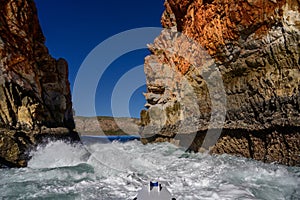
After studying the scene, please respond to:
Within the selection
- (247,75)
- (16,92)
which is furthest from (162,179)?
(16,92)

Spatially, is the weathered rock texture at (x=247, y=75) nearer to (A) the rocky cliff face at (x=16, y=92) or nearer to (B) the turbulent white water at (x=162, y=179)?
(B) the turbulent white water at (x=162, y=179)

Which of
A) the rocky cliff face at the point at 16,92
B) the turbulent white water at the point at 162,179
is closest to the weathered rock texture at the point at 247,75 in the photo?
the turbulent white water at the point at 162,179

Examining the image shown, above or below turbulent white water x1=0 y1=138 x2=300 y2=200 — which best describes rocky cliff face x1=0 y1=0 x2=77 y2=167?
above

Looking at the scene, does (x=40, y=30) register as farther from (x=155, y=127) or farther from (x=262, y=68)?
(x=262, y=68)

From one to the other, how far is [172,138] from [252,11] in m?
9.42

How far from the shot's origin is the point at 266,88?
22.3 feet

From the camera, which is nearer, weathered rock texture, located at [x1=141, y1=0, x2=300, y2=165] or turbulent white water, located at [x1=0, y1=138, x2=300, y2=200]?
turbulent white water, located at [x1=0, y1=138, x2=300, y2=200]

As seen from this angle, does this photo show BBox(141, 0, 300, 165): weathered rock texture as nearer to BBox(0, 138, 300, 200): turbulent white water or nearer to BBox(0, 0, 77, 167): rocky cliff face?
BBox(0, 138, 300, 200): turbulent white water

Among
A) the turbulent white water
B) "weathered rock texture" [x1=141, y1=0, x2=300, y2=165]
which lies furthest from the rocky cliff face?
"weathered rock texture" [x1=141, y1=0, x2=300, y2=165]

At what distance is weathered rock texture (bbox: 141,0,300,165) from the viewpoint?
19.6ft

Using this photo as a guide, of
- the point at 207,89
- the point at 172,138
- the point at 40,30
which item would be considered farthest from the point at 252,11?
the point at 40,30

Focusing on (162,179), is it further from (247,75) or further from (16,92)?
(16,92)

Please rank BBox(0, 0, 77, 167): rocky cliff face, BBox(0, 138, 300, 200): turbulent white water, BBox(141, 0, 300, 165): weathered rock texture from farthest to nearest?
1. BBox(0, 0, 77, 167): rocky cliff face
2. BBox(141, 0, 300, 165): weathered rock texture
3. BBox(0, 138, 300, 200): turbulent white water

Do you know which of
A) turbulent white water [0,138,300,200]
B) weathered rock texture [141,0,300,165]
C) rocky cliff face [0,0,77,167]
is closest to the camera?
turbulent white water [0,138,300,200]
